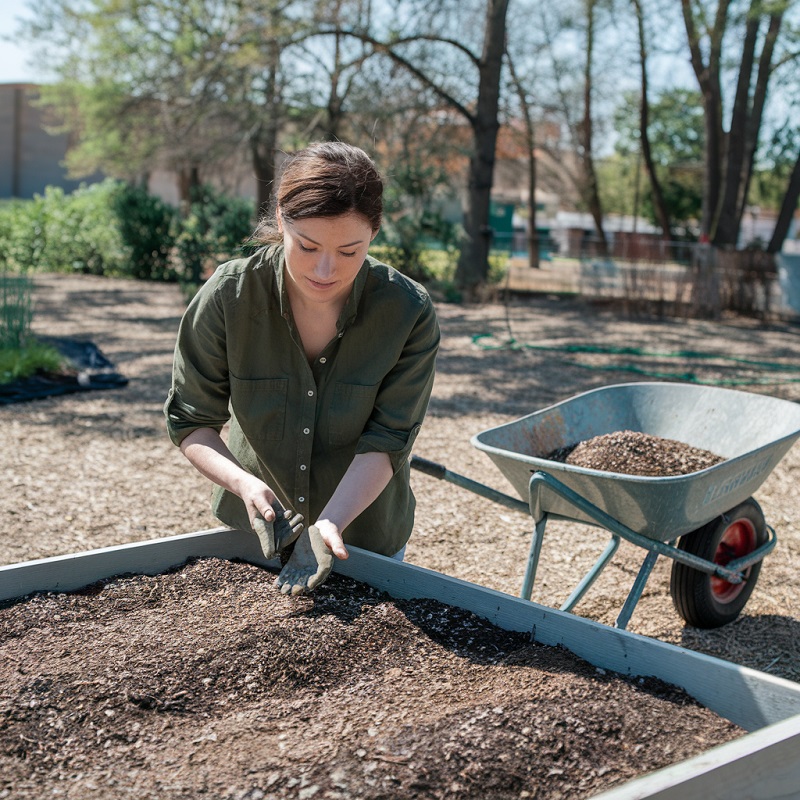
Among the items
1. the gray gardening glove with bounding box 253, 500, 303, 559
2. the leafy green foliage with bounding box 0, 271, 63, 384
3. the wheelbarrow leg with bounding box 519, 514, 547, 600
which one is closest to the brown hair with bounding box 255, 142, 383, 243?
the gray gardening glove with bounding box 253, 500, 303, 559

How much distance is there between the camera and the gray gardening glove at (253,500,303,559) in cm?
191

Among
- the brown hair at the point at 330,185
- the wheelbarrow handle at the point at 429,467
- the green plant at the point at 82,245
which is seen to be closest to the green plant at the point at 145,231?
the green plant at the point at 82,245

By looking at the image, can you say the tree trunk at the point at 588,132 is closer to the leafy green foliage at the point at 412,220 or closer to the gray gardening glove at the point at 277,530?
the leafy green foliage at the point at 412,220

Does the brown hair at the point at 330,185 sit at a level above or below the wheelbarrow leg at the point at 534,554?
above

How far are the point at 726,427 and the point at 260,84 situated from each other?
48.0ft

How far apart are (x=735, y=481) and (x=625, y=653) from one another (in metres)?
1.08

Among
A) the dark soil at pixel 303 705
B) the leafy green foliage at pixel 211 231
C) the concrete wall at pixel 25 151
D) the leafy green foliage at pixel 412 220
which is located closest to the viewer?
the dark soil at pixel 303 705

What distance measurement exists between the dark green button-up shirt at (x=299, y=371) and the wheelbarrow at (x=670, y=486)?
619mm

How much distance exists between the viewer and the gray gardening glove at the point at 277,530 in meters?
1.91

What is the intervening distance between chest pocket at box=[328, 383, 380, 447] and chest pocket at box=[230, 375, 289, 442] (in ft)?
0.39

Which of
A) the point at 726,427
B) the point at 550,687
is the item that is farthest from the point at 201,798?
the point at 726,427

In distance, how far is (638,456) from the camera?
305cm

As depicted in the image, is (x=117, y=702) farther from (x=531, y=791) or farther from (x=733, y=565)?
(x=733, y=565)

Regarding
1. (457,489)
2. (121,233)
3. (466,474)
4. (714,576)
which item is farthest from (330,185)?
(121,233)
